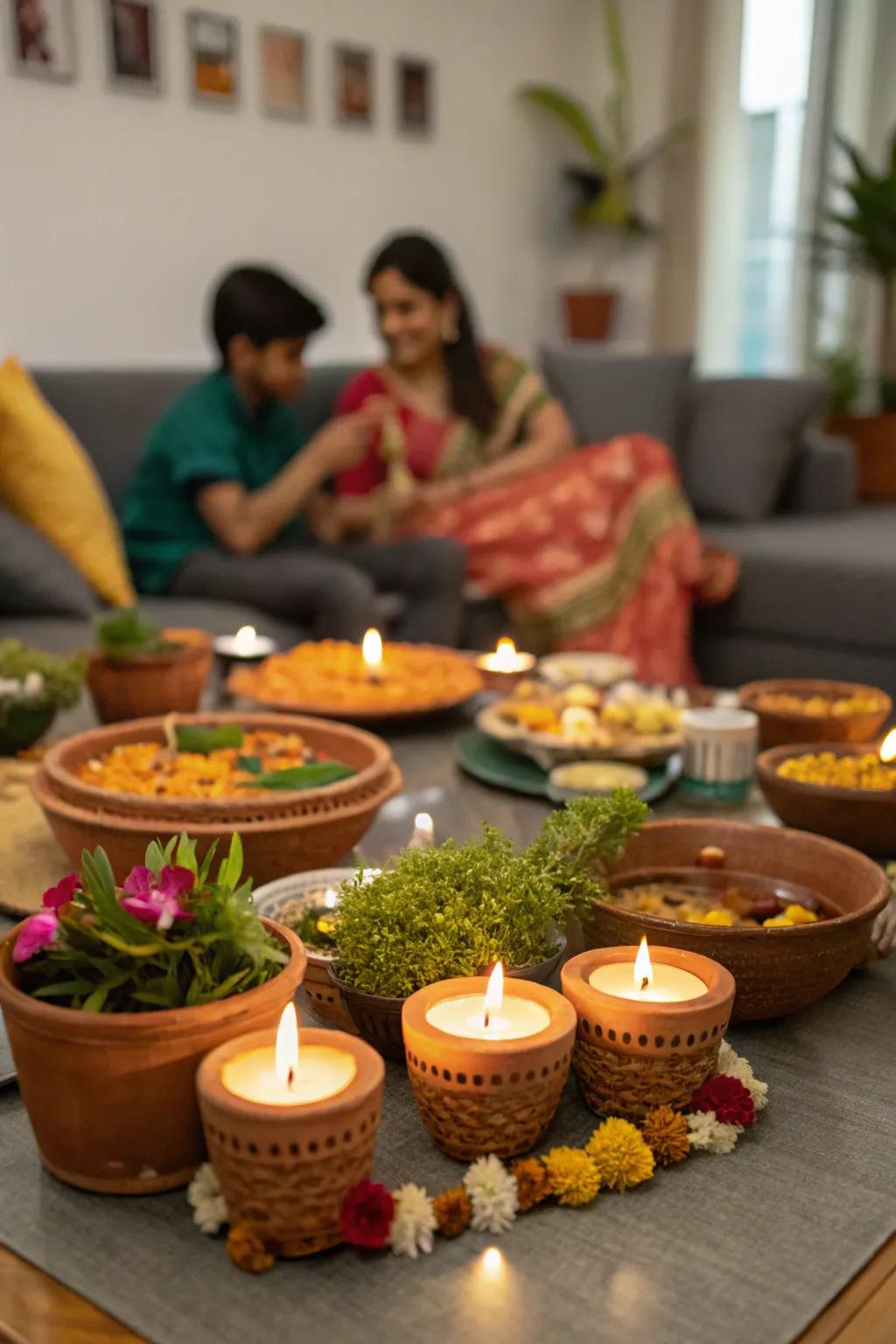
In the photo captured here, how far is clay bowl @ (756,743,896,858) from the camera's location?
115 cm

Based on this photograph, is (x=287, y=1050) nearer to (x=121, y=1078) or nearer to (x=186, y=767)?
(x=121, y=1078)

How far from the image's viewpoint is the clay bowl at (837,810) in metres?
1.15

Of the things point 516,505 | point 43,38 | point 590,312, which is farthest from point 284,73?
point 516,505

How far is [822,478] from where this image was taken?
3791 mm

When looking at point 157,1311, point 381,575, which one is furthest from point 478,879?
point 381,575

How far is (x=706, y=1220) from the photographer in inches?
26.4

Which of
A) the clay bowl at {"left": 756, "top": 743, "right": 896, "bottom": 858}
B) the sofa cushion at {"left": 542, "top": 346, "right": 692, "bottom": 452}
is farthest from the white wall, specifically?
the clay bowl at {"left": 756, "top": 743, "right": 896, "bottom": 858}

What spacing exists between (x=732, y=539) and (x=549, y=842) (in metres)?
2.64

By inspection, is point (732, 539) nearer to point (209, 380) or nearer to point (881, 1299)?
point (209, 380)

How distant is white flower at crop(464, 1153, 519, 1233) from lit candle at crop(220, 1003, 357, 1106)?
0.10m

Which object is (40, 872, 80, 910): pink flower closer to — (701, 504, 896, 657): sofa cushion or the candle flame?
the candle flame

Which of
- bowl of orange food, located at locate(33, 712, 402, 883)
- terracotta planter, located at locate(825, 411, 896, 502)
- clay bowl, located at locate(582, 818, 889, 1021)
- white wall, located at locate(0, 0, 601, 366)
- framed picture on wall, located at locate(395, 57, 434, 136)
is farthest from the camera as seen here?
terracotta planter, located at locate(825, 411, 896, 502)

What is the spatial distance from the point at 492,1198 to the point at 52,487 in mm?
2248

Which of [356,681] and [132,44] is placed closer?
[356,681]
